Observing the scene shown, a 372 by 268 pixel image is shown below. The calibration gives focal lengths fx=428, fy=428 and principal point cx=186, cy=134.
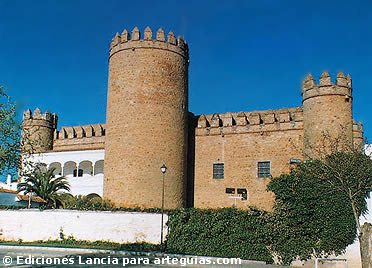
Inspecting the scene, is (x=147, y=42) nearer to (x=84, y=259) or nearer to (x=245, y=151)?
(x=245, y=151)

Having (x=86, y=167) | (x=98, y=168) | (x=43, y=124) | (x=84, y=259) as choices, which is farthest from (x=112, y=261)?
(x=43, y=124)

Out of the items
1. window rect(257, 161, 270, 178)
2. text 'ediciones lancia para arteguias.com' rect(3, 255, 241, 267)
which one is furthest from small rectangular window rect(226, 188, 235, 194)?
text 'ediciones lancia para arteguias.com' rect(3, 255, 241, 267)

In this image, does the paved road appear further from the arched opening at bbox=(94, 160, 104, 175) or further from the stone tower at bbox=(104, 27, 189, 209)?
the arched opening at bbox=(94, 160, 104, 175)

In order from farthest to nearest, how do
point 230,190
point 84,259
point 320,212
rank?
point 230,190 < point 320,212 < point 84,259

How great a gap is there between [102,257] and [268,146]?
12.0 meters

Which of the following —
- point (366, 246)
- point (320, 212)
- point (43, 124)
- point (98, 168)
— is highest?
point (43, 124)

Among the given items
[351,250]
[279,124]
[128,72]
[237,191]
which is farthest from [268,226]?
[128,72]

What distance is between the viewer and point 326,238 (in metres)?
18.2

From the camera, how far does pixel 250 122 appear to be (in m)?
25.3

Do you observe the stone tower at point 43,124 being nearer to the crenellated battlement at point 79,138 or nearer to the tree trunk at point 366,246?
the crenellated battlement at point 79,138

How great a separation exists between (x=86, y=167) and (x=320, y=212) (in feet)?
57.3

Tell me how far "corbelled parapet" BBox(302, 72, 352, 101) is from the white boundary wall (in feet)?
34.0

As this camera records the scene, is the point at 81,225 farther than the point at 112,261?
Yes

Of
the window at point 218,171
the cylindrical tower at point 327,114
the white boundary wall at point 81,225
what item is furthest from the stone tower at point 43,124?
the cylindrical tower at point 327,114
